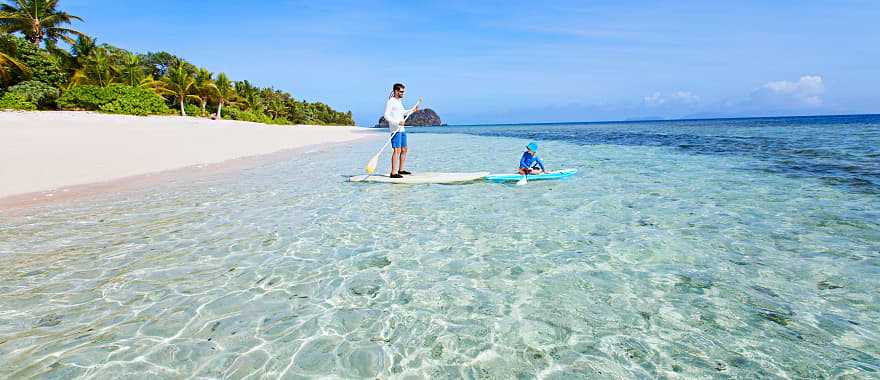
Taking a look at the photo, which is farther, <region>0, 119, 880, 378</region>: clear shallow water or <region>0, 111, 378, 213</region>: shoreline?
<region>0, 111, 378, 213</region>: shoreline

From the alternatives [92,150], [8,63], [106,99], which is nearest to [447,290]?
[92,150]

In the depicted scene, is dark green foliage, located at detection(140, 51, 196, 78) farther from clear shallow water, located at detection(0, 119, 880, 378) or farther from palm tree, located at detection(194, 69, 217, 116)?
clear shallow water, located at detection(0, 119, 880, 378)

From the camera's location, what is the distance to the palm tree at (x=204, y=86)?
55.5m

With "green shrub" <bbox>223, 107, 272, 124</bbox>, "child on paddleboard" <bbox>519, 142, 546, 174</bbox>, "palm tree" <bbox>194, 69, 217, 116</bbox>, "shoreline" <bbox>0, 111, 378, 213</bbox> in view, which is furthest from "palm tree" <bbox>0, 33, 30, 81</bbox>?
"child on paddleboard" <bbox>519, 142, 546, 174</bbox>

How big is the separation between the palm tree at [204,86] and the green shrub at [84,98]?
1625 cm

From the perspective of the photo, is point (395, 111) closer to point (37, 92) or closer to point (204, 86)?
point (37, 92)

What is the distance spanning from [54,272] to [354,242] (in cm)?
416

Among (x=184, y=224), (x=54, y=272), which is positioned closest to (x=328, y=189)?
(x=184, y=224)

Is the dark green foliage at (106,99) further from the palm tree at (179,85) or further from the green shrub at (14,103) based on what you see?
the palm tree at (179,85)

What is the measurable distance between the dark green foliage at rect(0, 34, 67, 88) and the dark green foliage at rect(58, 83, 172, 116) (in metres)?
3.56

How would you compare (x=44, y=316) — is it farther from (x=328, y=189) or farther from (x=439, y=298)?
(x=328, y=189)

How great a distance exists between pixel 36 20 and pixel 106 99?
1538 centimetres

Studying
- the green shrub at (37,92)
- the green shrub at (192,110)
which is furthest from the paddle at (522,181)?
the green shrub at (192,110)

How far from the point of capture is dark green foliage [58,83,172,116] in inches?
1527
